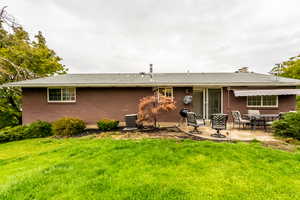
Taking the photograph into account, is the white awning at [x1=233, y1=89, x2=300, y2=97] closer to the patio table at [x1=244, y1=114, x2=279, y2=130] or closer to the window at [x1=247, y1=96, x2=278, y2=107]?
the window at [x1=247, y1=96, x2=278, y2=107]

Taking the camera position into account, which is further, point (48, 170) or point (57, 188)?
point (48, 170)

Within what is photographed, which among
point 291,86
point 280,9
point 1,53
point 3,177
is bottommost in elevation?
point 3,177

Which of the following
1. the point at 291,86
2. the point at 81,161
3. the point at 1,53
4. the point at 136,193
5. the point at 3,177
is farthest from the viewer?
the point at 1,53

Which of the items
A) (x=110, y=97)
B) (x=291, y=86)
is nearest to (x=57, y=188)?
(x=110, y=97)

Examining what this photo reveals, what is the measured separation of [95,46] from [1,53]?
307 inches

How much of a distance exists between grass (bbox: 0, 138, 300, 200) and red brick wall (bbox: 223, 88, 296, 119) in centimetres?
480

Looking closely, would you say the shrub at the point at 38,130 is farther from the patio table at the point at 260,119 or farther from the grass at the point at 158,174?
the patio table at the point at 260,119

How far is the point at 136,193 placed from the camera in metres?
2.25

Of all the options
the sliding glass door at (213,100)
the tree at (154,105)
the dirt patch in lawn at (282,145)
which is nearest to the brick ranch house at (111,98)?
the sliding glass door at (213,100)

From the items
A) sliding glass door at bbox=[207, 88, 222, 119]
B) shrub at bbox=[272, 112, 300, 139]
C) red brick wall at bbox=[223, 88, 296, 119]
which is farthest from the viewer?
sliding glass door at bbox=[207, 88, 222, 119]

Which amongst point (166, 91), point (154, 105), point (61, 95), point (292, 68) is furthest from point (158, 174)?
point (292, 68)

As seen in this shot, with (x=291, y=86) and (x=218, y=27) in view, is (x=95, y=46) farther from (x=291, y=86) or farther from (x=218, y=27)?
(x=291, y=86)

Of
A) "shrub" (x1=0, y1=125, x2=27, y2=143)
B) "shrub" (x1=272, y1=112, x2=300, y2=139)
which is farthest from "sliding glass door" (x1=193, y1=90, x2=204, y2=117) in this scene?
"shrub" (x1=0, y1=125, x2=27, y2=143)

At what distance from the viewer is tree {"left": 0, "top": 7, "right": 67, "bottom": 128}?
806 cm
